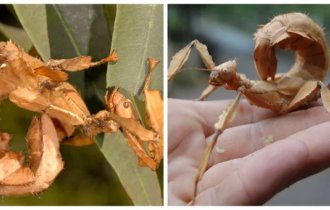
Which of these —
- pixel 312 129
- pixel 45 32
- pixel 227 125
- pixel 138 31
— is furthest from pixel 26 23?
pixel 312 129

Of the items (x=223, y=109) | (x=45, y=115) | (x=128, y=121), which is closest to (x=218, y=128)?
(x=223, y=109)

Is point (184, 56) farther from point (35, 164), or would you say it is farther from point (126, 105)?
point (35, 164)

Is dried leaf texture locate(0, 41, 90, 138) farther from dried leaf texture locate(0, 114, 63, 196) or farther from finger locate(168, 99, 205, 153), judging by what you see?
finger locate(168, 99, 205, 153)

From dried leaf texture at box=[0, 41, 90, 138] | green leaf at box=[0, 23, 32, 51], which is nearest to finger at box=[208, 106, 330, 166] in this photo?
dried leaf texture at box=[0, 41, 90, 138]

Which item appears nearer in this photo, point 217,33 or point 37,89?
point 37,89

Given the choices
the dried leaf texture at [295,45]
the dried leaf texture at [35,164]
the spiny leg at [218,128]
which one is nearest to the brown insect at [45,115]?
the dried leaf texture at [35,164]
